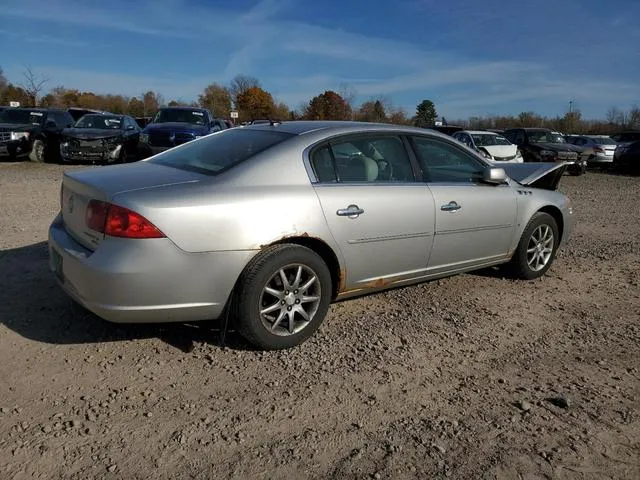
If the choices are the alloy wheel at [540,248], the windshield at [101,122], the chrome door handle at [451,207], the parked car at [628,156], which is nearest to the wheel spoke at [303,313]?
the chrome door handle at [451,207]

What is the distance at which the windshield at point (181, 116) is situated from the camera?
1488cm

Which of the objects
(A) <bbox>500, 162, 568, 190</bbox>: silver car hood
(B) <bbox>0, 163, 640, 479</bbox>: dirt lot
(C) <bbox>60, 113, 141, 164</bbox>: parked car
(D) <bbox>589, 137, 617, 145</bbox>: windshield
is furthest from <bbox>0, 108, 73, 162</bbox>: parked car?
(D) <bbox>589, 137, 617, 145</bbox>: windshield

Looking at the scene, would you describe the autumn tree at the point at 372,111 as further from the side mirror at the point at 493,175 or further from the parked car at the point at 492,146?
the side mirror at the point at 493,175

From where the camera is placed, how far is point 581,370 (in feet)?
11.8

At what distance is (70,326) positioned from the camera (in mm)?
Result: 3938

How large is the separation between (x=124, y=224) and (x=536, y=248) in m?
3.94

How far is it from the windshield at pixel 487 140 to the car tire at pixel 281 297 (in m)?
14.5

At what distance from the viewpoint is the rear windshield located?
150 inches

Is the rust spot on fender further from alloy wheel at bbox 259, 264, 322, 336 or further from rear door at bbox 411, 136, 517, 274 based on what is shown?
rear door at bbox 411, 136, 517, 274

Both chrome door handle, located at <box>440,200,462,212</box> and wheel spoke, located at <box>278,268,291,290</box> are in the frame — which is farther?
chrome door handle, located at <box>440,200,462,212</box>

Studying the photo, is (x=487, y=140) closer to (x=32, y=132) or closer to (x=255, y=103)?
(x=32, y=132)

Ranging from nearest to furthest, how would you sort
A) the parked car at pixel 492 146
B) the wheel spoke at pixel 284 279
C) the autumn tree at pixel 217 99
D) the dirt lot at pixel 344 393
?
the dirt lot at pixel 344 393 < the wheel spoke at pixel 284 279 < the parked car at pixel 492 146 < the autumn tree at pixel 217 99

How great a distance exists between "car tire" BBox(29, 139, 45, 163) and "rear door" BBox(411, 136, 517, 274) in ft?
48.0

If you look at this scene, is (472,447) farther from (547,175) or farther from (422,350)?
(547,175)
